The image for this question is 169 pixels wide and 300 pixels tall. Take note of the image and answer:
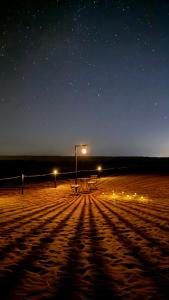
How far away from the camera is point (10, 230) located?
7.27 metres

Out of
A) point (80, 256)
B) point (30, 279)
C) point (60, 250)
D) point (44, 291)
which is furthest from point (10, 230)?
A: point (44, 291)

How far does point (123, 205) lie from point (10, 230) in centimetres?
559

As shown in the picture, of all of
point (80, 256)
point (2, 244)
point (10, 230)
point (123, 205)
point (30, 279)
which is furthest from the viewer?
point (123, 205)

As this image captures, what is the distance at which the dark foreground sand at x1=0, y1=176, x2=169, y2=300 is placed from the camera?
3961 millimetres

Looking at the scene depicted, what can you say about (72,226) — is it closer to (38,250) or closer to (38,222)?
(38,222)

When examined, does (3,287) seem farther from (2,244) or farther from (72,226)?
(72,226)

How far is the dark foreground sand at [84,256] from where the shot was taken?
3961 millimetres

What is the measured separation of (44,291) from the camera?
3922 mm

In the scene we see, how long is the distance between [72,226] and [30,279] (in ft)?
11.4

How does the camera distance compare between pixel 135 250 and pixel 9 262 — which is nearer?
pixel 9 262

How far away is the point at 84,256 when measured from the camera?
5328mm

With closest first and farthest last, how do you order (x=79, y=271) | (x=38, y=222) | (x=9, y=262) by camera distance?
(x=79, y=271) → (x=9, y=262) → (x=38, y=222)

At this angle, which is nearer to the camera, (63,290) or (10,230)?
(63,290)

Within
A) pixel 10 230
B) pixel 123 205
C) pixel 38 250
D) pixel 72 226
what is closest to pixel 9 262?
pixel 38 250
